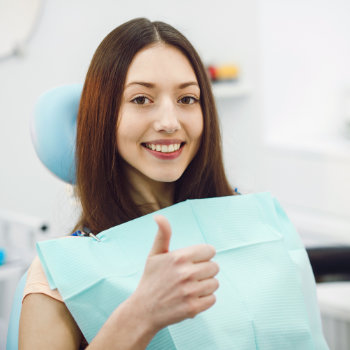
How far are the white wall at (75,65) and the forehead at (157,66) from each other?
103 centimetres

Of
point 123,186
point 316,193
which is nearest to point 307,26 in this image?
point 316,193

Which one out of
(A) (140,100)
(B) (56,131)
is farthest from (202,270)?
(B) (56,131)

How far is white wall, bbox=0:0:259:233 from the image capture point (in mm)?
1898

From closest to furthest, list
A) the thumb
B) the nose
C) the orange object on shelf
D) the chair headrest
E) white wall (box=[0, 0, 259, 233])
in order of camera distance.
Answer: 1. the thumb
2. the nose
3. the chair headrest
4. white wall (box=[0, 0, 259, 233])
5. the orange object on shelf

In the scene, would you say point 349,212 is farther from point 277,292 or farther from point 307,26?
point 277,292

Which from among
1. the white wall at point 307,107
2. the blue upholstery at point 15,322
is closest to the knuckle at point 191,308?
the blue upholstery at point 15,322

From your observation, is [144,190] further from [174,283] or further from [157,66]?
[174,283]

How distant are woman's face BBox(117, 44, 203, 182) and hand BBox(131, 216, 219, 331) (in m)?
0.26

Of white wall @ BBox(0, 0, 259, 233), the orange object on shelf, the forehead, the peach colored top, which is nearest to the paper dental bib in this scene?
the peach colored top

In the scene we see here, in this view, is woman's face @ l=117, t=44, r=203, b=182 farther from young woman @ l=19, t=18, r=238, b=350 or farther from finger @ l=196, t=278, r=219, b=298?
finger @ l=196, t=278, r=219, b=298

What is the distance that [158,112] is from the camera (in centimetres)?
84

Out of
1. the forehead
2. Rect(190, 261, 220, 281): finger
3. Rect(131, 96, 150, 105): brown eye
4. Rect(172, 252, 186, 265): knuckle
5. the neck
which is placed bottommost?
Rect(190, 261, 220, 281): finger

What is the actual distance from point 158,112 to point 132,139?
62 millimetres

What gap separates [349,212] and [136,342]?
1.44 meters
